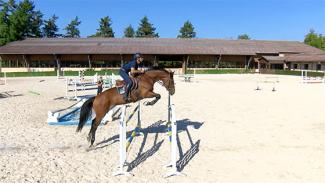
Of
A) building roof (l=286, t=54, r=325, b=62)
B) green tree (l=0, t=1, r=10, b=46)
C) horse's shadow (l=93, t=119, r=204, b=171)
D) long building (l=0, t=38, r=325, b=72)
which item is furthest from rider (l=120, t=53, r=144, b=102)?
green tree (l=0, t=1, r=10, b=46)


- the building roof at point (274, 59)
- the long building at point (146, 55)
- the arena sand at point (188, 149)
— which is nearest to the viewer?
the arena sand at point (188, 149)

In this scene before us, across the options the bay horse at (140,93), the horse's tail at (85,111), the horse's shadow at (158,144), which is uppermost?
the bay horse at (140,93)

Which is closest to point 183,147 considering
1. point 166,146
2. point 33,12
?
point 166,146

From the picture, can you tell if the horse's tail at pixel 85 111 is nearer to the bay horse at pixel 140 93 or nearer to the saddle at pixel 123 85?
the bay horse at pixel 140 93

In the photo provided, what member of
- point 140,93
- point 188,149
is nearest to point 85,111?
point 140,93

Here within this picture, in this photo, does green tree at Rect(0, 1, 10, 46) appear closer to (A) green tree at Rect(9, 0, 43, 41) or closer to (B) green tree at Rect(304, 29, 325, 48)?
(A) green tree at Rect(9, 0, 43, 41)

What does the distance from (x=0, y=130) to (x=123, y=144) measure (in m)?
5.25

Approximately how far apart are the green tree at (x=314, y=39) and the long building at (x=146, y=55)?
31.4 metres

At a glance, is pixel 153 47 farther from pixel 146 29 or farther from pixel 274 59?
pixel 146 29

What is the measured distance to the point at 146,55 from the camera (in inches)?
2110

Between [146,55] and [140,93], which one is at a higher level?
[146,55]

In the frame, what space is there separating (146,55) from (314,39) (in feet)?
195

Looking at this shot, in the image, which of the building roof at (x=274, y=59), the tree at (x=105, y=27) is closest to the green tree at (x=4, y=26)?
the tree at (x=105, y=27)

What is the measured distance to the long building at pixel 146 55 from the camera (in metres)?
52.2
